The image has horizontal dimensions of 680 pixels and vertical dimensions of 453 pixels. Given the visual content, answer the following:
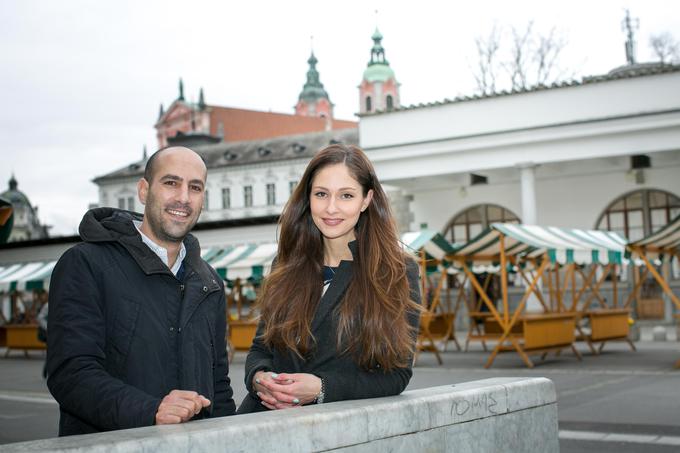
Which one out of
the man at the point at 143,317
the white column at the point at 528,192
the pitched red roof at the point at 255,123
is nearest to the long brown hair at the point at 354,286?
the man at the point at 143,317

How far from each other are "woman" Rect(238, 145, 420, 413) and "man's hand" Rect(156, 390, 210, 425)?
1.39ft

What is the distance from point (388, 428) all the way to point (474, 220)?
32.0m

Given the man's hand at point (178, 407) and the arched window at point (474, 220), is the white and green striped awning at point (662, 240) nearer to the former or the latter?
the man's hand at point (178, 407)

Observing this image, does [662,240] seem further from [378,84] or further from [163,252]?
[378,84]

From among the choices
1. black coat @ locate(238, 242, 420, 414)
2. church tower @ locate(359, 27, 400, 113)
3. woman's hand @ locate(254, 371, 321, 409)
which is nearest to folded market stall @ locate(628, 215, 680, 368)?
black coat @ locate(238, 242, 420, 414)

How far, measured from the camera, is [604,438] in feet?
27.1

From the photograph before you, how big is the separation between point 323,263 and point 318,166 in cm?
38

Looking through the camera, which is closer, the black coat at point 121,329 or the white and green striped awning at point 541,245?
the black coat at point 121,329

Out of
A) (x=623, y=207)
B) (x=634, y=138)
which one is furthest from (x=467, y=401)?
(x=623, y=207)

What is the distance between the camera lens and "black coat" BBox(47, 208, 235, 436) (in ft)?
9.05

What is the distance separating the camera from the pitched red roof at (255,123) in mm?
104750

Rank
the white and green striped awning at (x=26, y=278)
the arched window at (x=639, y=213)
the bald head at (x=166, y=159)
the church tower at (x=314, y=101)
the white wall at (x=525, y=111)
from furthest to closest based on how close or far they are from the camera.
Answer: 1. the church tower at (x=314, y=101)
2. the arched window at (x=639, y=213)
3. the white wall at (x=525, y=111)
4. the white and green striped awning at (x=26, y=278)
5. the bald head at (x=166, y=159)

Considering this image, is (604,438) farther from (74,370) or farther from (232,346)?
(232,346)

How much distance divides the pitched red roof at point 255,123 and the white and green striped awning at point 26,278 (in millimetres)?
75200
